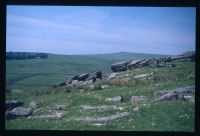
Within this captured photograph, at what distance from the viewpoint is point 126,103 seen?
16.8m

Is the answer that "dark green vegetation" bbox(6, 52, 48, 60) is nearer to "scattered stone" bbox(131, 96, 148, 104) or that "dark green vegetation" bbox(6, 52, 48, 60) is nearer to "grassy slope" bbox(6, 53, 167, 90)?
"grassy slope" bbox(6, 53, 167, 90)

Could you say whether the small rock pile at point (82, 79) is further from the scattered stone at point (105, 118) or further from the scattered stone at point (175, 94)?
the scattered stone at point (175, 94)

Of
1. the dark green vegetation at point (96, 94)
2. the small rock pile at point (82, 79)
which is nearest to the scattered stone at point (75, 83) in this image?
the small rock pile at point (82, 79)

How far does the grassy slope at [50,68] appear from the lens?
1611 centimetres

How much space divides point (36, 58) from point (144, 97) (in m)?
4.81

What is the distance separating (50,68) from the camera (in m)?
17.3

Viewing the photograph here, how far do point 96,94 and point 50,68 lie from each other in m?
2.26

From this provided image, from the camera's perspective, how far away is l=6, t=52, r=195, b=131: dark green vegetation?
607 inches

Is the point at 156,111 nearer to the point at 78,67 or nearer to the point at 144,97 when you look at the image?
the point at 144,97

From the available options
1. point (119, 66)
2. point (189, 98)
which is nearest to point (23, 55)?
point (119, 66)

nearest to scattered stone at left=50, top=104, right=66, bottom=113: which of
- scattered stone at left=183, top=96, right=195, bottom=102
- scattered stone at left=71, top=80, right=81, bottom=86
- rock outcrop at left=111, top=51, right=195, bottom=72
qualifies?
scattered stone at left=71, top=80, right=81, bottom=86

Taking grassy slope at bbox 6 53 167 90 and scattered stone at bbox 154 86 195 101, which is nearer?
grassy slope at bbox 6 53 167 90

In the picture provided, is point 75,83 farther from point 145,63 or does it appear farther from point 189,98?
point 189,98
